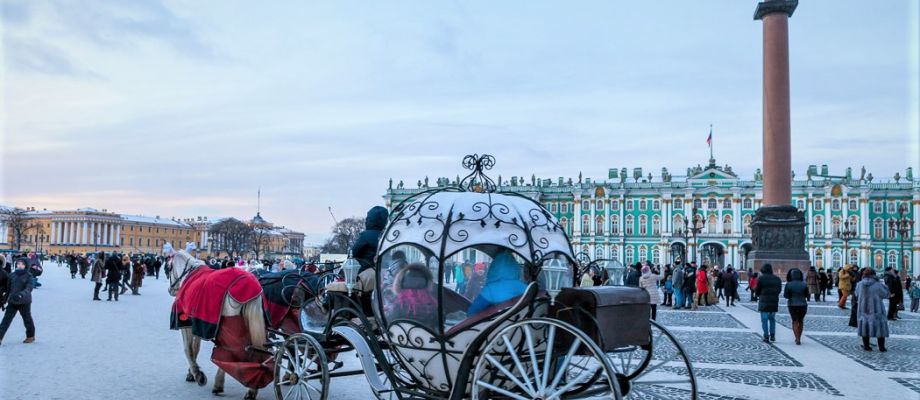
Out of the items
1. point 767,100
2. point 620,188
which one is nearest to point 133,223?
Answer: point 620,188

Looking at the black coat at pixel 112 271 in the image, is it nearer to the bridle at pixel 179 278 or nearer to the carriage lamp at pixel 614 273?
the bridle at pixel 179 278

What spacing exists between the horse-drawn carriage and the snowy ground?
2059 millimetres

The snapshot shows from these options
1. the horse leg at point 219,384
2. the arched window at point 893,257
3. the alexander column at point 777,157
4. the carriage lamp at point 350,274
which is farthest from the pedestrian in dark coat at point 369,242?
the arched window at point 893,257

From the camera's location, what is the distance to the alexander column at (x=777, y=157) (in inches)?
1238

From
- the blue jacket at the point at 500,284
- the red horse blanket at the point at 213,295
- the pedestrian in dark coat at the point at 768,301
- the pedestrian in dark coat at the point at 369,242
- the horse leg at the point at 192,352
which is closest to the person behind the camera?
the blue jacket at the point at 500,284

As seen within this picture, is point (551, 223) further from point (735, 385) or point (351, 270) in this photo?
point (735, 385)

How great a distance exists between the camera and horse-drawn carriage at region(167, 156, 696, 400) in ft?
15.0

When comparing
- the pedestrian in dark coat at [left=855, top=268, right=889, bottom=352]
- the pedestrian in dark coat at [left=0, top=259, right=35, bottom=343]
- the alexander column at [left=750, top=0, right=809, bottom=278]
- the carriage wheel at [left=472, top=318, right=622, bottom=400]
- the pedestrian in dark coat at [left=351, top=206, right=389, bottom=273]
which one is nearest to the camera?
the carriage wheel at [left=472, top=318, right=622, bottom=400]

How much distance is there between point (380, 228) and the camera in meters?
A: 6.93

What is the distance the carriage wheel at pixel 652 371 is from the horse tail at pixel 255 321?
3.20m

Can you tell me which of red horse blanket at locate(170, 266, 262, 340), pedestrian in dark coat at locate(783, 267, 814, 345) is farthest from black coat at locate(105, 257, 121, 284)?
pedestrian in dark coat at locate(783, 267, 814, 345)

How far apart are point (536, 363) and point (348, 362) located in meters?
5.76

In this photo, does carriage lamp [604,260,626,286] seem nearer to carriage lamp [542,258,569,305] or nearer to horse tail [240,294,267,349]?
carriage lamp [542,258,569,305]

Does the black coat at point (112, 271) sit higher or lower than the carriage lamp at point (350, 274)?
lower
